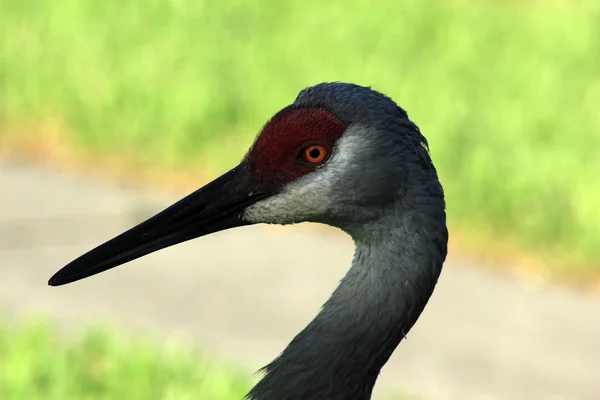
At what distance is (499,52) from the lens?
32.3 feet

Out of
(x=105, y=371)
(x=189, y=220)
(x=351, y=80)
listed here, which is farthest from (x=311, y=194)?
(x=351, y=80)

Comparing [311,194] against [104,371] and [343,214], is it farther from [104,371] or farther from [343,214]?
[104,371]

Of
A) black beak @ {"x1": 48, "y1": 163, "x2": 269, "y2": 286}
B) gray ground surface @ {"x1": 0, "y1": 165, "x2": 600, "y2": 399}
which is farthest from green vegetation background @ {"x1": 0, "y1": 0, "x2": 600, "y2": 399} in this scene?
black beak @ {"x1": 48, "y1": 163, "x2": 269, "y2": 286}

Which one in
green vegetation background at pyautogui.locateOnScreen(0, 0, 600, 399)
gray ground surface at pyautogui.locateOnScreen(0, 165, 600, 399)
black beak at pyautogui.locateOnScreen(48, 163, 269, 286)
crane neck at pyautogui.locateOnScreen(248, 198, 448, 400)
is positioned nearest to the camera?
crane neck at pyautogui.locateOnScreen(248, 198, 448, 400)

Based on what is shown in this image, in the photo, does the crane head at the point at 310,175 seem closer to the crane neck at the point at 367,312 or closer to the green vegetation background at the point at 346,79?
the crane neck at the point at 367,312

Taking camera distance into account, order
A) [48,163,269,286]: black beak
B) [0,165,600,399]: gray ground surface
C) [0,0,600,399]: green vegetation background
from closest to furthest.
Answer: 1. [48,163,269,286]: black beak
2. [0,165,600,399]: gray ground surface
3. [0,0,600,399]: green vegetation background

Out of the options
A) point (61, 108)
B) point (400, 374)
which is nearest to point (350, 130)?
point (400, 374)

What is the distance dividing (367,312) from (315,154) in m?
0.47

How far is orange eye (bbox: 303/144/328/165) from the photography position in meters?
2.91

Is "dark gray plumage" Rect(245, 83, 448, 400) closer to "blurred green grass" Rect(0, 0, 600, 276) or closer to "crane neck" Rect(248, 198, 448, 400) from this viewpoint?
"crane neck" Rect(248, 198, 448, 400)

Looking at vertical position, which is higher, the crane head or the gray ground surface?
the gray ground surface

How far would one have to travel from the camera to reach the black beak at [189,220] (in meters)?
2.99

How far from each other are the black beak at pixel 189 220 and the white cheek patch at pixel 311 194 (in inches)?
1.6

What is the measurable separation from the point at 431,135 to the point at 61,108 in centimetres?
305
